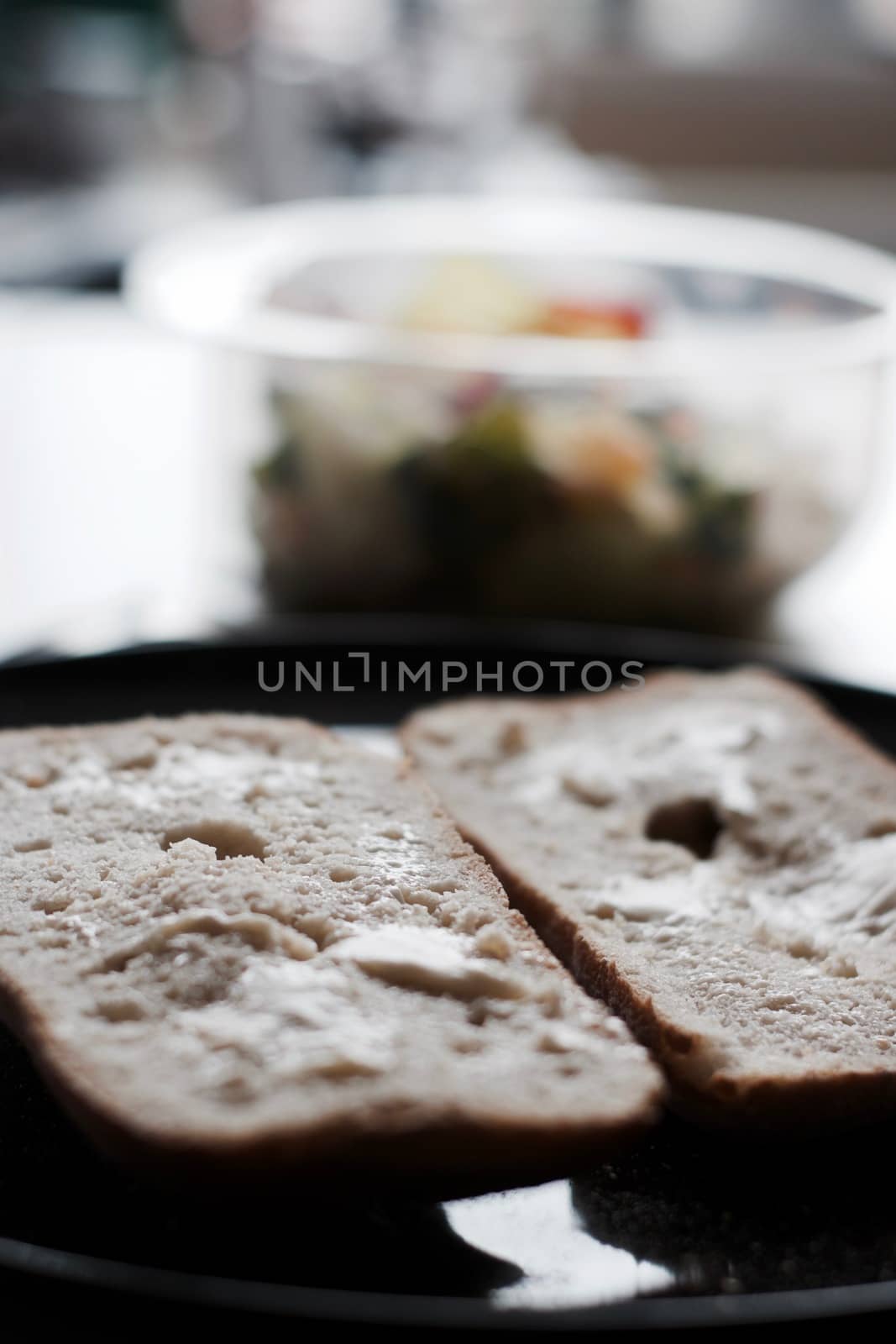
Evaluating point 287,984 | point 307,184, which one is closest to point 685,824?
point 287,984

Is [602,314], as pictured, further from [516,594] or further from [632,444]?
[516,594]

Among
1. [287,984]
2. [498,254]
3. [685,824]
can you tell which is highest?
[498,254]

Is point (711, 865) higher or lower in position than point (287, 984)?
lower

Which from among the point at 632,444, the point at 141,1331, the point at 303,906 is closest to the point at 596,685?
the point at 632,444

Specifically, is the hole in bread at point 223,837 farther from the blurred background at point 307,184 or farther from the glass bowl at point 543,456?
the glass bowl at point 543,456

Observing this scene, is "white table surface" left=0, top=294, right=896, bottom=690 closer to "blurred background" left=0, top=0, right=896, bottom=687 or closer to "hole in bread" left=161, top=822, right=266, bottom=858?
"blurred background" left=0, top=0, right=896, bottom=687

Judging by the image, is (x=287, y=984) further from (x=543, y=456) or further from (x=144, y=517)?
(x=144, y=517)
